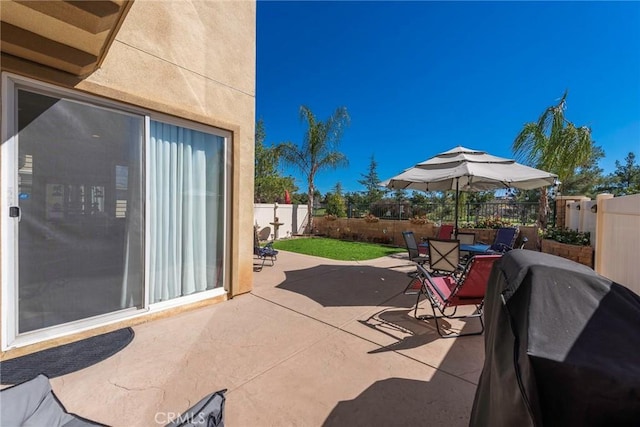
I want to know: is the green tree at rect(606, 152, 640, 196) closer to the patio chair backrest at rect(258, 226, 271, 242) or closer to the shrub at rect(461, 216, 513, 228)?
the shrub at rect(461, 216, 513, 228)

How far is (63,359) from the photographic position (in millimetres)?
2766

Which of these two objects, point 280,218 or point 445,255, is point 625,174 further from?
A: point 445,255

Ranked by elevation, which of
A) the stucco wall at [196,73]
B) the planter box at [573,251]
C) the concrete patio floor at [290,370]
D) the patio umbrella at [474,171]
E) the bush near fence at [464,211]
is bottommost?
the concrete patio floor at [290,370]

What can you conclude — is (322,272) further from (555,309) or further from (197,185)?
(555,309)

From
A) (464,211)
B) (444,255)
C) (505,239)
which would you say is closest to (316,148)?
(464,211)

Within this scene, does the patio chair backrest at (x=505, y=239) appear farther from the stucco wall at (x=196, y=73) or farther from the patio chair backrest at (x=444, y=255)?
the stucco wall at (x=196, y=73)

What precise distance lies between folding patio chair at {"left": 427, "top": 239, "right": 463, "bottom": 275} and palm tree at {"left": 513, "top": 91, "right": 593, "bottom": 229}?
610 cm

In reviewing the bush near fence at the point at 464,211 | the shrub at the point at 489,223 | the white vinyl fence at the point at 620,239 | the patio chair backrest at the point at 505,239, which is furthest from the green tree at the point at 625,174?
the white vinyl fence at the point at 620,239

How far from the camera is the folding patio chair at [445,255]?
5035 millimetres

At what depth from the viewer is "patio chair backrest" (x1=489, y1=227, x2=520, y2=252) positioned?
22.7 feet

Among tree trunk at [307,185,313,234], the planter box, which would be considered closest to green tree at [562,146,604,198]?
the planter box

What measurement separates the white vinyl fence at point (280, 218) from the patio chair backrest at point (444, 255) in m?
8.36

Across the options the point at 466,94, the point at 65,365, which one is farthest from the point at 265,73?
the point at 65,365

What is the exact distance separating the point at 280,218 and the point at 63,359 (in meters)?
11.2
